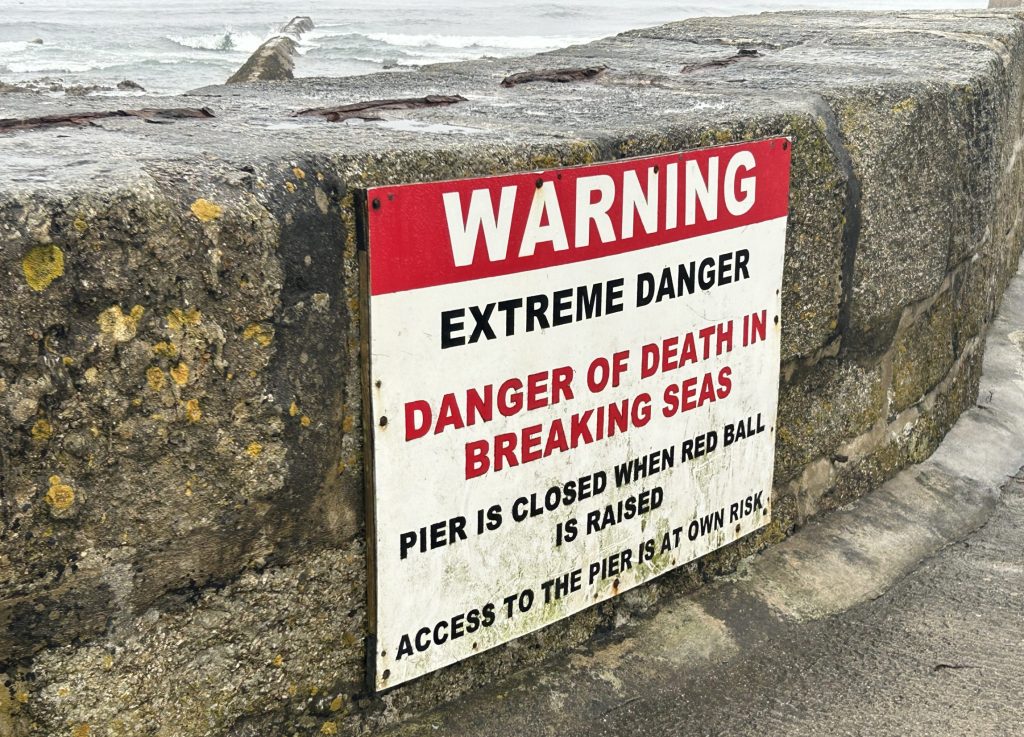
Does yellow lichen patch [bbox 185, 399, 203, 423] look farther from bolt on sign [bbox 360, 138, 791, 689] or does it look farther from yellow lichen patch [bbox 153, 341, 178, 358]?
bolt on sign [bbox 360, 138, 791, 689]

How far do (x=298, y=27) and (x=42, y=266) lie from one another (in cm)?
3275

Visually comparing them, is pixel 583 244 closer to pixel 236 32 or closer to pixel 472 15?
pixel 236 32

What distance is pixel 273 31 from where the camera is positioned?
32250mm

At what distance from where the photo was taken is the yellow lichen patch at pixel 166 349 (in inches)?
56.1

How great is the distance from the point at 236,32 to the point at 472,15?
11224 millimetres

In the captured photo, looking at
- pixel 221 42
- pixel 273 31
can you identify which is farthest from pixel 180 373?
pixel 273 31

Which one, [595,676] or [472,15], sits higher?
[472,15]

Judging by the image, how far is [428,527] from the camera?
5.87 feet

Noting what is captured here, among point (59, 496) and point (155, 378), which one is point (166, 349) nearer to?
point (155, 378)

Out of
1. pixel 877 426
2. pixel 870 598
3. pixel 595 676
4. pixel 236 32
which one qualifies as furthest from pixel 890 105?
pixel 236 32

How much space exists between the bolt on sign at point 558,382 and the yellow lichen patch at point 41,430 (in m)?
0.48

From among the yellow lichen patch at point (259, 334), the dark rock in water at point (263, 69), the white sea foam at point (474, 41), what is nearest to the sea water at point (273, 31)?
the white sea foam at point (474, 41)

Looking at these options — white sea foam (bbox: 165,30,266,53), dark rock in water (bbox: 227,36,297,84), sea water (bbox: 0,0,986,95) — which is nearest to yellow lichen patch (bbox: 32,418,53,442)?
sea water (bbox: 0,0,986,95)

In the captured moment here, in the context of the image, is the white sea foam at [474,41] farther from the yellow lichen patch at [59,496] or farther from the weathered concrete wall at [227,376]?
the yellow lichen patch at [59,496]
